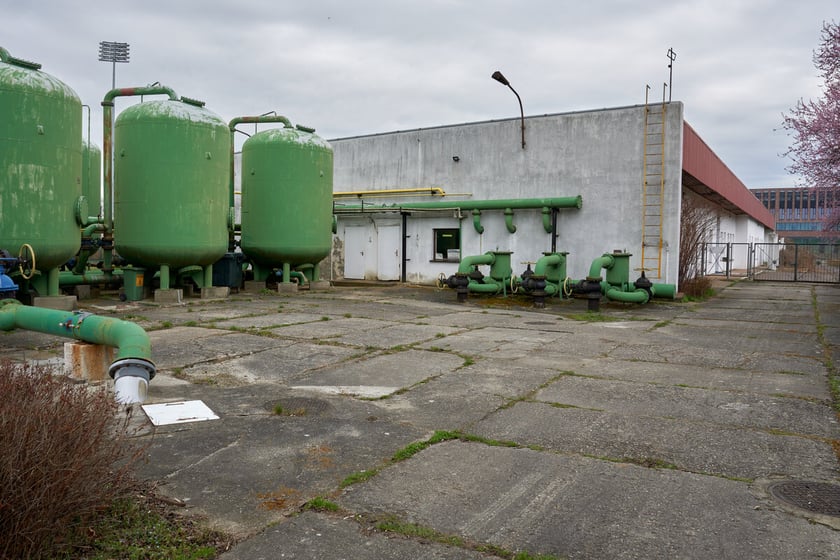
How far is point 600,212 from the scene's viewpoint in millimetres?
18141

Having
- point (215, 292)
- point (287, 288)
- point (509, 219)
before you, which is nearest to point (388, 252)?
point (509, 219)

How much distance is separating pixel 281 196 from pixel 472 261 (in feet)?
18.5

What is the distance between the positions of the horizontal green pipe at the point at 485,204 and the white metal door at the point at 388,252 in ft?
3.22

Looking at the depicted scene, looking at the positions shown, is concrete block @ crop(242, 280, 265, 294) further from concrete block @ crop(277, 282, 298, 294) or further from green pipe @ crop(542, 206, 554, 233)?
green pipe @ crop(542, 206, 554, 233)

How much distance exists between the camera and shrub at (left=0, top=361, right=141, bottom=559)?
8.74 feet

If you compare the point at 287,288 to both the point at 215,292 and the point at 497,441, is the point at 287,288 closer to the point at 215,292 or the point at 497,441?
the point at 215,292

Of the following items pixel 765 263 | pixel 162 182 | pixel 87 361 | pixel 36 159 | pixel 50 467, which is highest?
pixel 36 159

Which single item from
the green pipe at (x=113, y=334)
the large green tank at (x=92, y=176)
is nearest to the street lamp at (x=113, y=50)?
the large green tank at (x=92, y=176)

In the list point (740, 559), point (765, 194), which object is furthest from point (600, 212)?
point (765, 194)

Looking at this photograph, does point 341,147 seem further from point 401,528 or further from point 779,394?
point 401,528

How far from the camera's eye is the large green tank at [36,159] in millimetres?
11359

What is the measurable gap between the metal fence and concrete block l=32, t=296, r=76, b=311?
21.2 meters

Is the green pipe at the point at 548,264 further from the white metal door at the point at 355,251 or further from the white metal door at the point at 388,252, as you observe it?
the white metal door at the point at 355,251

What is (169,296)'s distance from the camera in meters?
14.6
